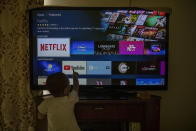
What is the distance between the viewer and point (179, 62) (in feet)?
8.83

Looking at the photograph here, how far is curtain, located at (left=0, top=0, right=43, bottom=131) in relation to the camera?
2.41 m

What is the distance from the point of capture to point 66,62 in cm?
238

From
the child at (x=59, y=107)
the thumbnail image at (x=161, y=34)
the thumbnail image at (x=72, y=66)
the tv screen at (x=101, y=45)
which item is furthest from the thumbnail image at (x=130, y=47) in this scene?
the child at (x=59, y=107)

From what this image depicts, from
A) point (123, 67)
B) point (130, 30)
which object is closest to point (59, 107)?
point (123, 67)

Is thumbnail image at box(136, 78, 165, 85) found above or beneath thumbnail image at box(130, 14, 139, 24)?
beneath

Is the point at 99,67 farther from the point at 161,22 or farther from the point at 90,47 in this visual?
the point at 161,22

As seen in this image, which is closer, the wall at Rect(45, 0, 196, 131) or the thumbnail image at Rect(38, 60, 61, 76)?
the thumbnail image at Rect(38, 60, 61, 76)

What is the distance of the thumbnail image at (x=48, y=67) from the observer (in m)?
2.38

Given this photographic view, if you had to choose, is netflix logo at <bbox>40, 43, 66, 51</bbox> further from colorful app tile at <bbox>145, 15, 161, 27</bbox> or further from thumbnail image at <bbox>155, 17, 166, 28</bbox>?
thumbnail image at <bbox>155, 17, 166, 28</bbox>

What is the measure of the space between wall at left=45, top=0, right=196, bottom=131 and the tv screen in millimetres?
335

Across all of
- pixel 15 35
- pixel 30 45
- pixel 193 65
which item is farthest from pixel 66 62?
pixel 193 65

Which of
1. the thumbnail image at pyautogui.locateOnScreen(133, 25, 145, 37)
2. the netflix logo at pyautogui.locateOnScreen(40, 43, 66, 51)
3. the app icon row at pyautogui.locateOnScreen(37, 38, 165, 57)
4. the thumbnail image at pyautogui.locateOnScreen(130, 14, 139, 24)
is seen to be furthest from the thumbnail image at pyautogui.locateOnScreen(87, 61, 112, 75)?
the thumbnail image at pyautogui.locateOnScreen(130, 14, 139, 24)

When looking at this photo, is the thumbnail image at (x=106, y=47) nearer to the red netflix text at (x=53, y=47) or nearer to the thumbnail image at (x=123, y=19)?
the thumbnail image at (x=123, y=19)

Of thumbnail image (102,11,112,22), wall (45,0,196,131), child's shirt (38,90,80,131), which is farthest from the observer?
wall (45,0,196,131)
